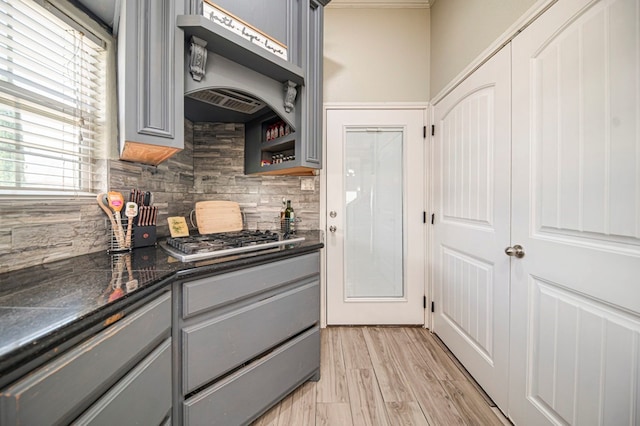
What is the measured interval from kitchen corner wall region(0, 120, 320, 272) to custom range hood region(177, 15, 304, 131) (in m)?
0.27

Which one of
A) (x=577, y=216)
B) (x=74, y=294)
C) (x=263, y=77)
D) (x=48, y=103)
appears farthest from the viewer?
(x=263, y=77)

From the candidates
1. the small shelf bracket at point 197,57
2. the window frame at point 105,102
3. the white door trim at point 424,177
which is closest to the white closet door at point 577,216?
the white door trim at point 424,177

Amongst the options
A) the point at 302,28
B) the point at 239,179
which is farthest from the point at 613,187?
the point at 239,179

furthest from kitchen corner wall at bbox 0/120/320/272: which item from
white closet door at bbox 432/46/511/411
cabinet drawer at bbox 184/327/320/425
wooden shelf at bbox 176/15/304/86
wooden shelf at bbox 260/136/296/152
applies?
white closet door at bbox 432/46/511/411

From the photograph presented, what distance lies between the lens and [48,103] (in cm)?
111

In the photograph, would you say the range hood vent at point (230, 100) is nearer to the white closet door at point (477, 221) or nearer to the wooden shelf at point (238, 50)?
the wooden shelf at point (238, 50)

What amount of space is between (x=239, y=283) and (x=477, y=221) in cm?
146

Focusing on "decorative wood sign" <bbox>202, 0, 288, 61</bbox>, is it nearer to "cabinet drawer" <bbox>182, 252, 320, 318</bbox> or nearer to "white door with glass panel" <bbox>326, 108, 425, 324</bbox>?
"white door with glass panel" <bbox>326, 108, 425, 324</bbox>

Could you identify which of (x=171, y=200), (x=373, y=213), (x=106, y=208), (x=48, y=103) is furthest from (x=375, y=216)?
(x=48, y=103)

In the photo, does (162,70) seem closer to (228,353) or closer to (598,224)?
(228,353)

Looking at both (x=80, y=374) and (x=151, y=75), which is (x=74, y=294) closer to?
(x=80, y=374)

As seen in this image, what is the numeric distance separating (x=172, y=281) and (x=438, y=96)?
228 centimetres

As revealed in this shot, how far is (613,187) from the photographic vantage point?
0.88 metres

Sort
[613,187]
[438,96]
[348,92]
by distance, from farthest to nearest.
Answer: [348,92] → [438,96] → [613,187]
